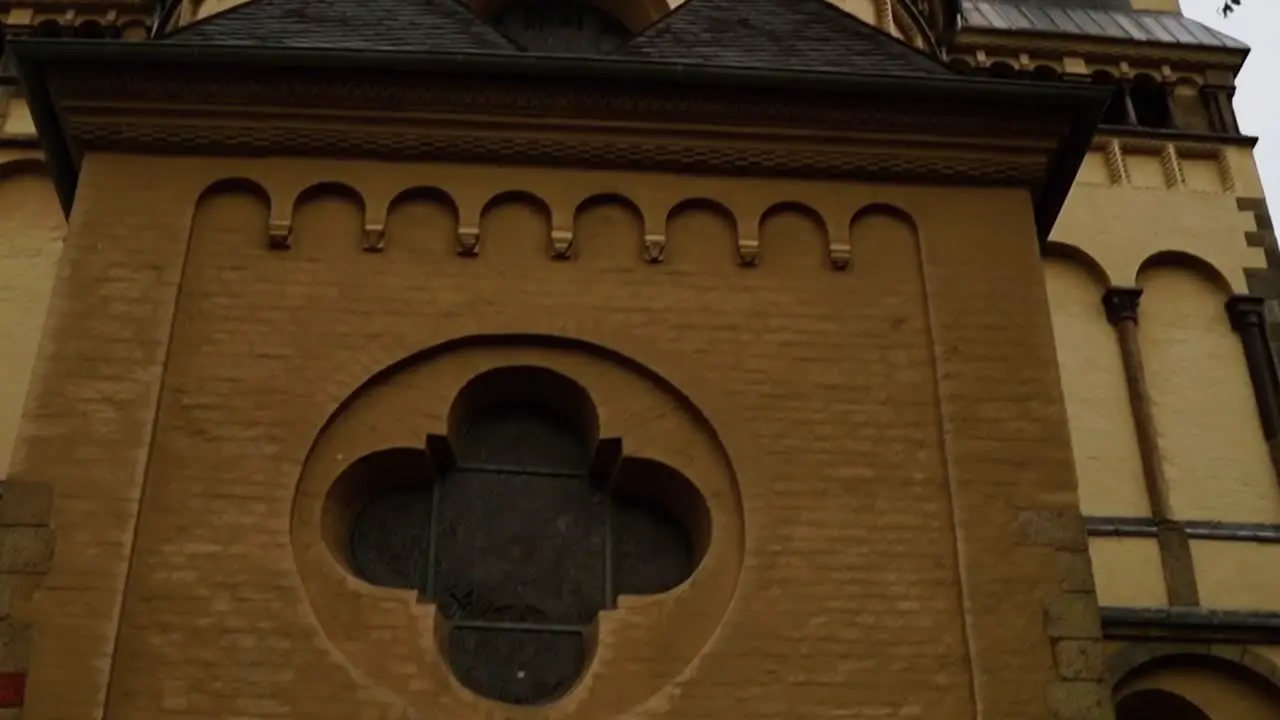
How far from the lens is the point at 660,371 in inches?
343

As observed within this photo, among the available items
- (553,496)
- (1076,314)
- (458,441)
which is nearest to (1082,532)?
(553,496)

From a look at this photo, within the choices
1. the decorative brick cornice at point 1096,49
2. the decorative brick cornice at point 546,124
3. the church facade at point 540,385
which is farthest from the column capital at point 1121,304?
the decorative brick cornice at point 546,124

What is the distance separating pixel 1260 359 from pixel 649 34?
24.3ft

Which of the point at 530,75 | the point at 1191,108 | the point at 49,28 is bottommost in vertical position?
the point at 530,75

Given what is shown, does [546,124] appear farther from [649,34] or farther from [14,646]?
[14,646]

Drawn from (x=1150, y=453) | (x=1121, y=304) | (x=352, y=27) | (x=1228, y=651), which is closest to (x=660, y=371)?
(x=352, y=27)

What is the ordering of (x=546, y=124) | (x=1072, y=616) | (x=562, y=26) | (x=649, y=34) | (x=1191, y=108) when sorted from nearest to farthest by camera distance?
(x=1072, y=616) → (x=546, y=124) → (x=649, y=34) → (x=562, y=26) → (x=1191, y=108)

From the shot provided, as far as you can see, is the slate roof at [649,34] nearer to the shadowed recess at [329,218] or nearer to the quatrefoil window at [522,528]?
the shadowed recess at [329,218]

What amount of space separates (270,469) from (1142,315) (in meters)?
9.59

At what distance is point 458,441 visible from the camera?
8.81 meters

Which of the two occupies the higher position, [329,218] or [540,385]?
[329,218]

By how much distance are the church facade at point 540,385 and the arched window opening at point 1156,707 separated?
424cm

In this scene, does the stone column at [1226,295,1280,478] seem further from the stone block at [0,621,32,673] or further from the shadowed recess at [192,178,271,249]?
the stone block at [0,621,32,673]

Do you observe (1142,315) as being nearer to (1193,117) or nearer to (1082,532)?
(1193,117)
